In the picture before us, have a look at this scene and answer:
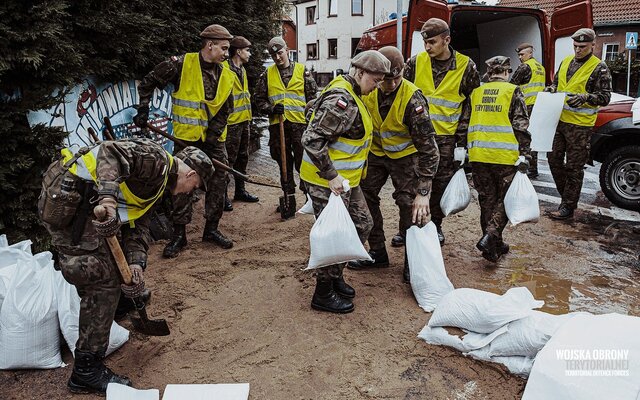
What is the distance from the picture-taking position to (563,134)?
5602 millimetres

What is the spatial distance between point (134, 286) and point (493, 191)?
314 centimetres

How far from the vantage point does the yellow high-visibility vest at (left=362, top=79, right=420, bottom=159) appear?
3.54m

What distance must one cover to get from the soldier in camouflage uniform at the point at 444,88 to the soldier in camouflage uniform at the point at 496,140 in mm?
130

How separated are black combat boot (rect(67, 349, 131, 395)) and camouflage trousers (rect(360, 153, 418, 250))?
230 cm

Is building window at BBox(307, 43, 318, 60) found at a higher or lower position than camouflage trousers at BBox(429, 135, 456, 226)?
higher

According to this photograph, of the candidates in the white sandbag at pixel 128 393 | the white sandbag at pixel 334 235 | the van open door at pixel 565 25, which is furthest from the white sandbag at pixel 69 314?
the van open door at pixel 565 25

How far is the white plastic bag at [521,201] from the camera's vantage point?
4035mm

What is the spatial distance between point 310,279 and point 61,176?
85.7 inches

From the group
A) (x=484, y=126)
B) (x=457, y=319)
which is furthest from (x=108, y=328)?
(x=484, y=126)

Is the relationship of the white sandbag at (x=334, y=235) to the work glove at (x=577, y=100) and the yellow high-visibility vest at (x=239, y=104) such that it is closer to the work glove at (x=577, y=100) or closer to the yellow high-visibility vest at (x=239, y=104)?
the yellow high-visibility vest at (x=239, y=104)

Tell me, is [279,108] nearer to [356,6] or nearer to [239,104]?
[239,104]

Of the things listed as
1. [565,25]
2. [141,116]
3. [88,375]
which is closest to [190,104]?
[141,116]

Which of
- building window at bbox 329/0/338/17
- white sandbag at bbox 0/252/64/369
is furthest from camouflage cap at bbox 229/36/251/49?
building window at bbox 329/0/338/17

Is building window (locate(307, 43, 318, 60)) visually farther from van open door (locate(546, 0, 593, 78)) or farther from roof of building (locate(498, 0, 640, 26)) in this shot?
van open door (locate(546, 0, 593, 78))
